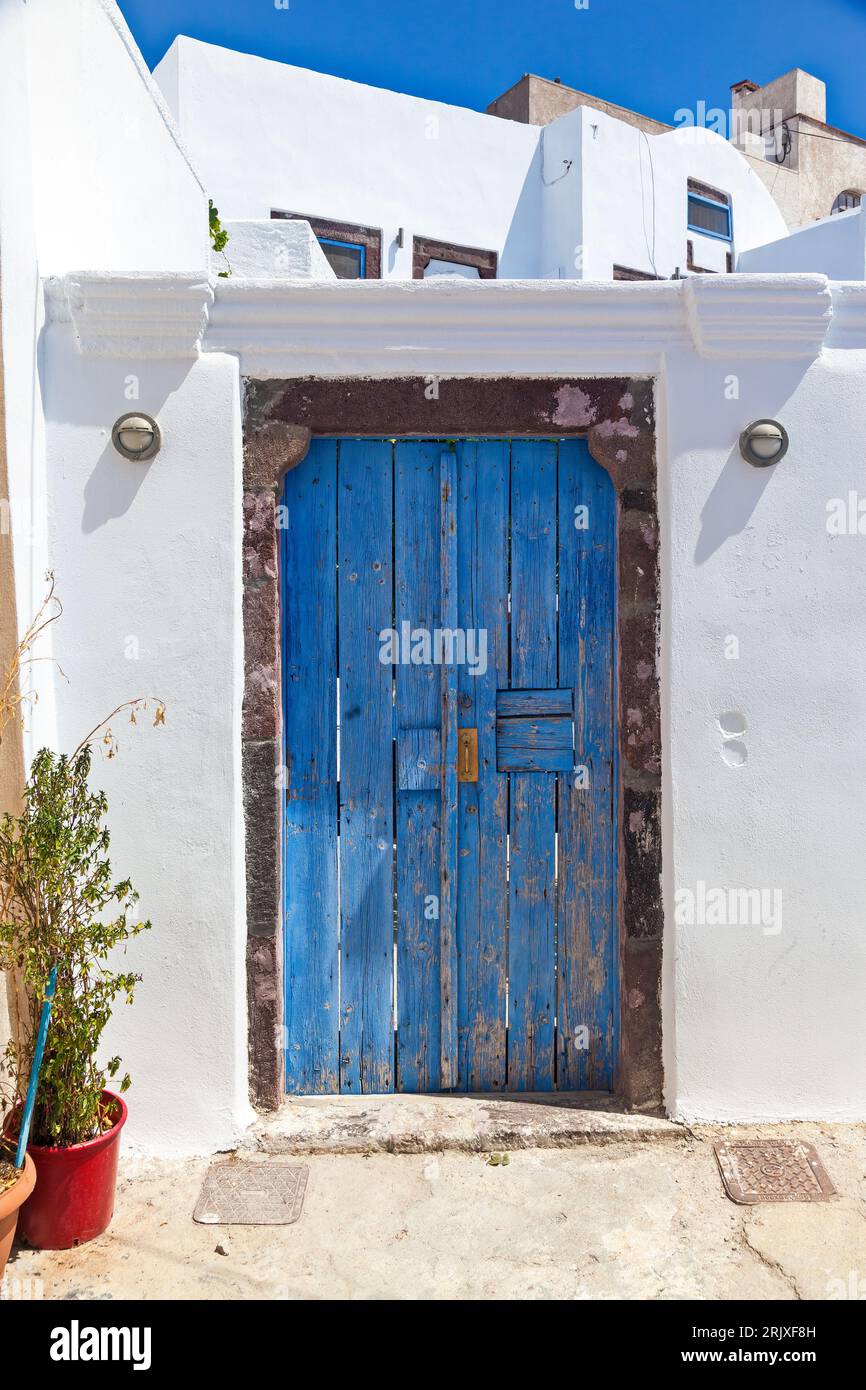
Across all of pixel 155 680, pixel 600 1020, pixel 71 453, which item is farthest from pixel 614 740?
pixel 71 453

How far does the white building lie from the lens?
3268 mm

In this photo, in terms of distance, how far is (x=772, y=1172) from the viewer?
3172 millimetres

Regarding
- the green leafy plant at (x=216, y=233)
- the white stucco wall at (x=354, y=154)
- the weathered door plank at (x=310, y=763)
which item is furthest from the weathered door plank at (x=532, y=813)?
the white stucco wall at (x=354, y=154)

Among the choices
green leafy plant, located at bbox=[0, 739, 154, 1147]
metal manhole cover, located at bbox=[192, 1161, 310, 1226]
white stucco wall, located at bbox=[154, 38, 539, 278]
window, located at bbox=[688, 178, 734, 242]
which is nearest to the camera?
green leafy plant, located at bbox=[0, 739, 154, 1147]

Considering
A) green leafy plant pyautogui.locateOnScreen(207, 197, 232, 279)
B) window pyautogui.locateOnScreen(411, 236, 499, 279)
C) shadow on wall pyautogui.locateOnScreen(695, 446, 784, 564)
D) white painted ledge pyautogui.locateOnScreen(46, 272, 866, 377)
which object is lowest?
shadow on wall pyautogui.locateOnScreen(695, 446, 784, 564)

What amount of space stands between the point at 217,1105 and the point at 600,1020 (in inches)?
54.6

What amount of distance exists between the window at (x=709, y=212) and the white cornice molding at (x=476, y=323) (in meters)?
9.75

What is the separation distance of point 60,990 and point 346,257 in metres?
8.55

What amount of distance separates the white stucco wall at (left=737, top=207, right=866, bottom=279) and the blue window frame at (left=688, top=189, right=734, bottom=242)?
2.93 ft

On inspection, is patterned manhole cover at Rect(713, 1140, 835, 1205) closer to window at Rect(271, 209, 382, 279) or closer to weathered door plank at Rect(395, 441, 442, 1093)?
weathered door plank at Rect(395, 441, 442, 1093)

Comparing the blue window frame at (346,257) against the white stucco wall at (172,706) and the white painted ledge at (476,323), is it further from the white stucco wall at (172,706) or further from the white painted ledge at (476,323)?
the white stucco wall at (172,706)

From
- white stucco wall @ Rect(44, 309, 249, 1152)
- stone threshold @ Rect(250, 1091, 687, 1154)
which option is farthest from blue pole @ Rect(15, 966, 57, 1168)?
stone threshold @ Rect(250, 1091, 687, 1154)

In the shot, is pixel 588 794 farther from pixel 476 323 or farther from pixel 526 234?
pixel 526 234

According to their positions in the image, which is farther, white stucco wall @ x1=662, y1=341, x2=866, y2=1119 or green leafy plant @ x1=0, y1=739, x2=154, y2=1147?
white stucco wall @ x1=662, y1=341, x2=866, y2=1119
